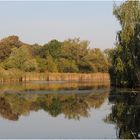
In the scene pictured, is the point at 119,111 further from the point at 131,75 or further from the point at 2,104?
the point at 131,75

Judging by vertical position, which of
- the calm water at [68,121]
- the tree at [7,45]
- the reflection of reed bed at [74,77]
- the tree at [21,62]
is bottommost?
the calm water at [68,121]

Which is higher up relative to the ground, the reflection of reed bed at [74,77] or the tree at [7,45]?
the tree at [7,45]

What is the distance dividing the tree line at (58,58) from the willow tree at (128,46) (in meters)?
28.2

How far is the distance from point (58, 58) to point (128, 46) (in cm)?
4001

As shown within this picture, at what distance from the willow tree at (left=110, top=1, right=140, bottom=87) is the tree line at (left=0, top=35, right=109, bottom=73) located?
28.2 meters

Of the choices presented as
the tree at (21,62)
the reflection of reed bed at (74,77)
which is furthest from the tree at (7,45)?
the reflection of reed bed at (74,77)

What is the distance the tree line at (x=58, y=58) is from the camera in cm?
6594

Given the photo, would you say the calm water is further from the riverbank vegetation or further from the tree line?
the tree line

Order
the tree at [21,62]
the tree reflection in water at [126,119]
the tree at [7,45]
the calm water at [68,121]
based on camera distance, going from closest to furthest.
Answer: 1. the tree reflection in water at [126,119]
2. the calm water at [68,121]
3. the tree at [21,62]
4. the tree at [7,45]

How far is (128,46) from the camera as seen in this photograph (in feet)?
123

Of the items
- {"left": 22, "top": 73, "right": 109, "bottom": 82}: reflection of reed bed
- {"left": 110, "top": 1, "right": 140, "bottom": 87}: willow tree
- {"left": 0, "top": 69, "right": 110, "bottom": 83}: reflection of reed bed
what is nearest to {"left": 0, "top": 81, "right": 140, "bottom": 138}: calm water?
{"left": 110, "top": 1, "right": 140, "bottom": 87}: willow tree

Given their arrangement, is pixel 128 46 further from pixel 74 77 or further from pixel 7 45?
pixel 7 45

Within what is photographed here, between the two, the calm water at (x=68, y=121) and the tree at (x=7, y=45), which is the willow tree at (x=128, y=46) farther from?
the tree at (x=7, y=45)

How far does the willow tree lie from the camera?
3678 cm
